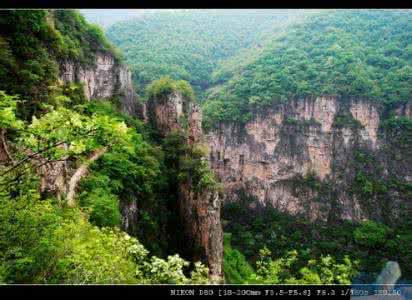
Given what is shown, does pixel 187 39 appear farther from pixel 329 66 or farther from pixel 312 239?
pixel 312 239

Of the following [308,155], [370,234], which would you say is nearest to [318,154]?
[308,155]

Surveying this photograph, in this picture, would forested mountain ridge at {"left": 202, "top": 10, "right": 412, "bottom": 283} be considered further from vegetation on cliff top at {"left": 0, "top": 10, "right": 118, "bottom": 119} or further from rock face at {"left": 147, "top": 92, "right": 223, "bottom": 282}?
vegetation on cliff top at {"left": 0, "top": 10, "right": 118, "bottom": 119}

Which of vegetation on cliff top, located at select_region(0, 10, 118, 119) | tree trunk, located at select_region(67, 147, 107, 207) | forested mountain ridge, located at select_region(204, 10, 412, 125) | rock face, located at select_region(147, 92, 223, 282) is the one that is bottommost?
rock face, located at select_region(147, 92, 223, 282)

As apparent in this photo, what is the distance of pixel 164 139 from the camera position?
1698 centimetres

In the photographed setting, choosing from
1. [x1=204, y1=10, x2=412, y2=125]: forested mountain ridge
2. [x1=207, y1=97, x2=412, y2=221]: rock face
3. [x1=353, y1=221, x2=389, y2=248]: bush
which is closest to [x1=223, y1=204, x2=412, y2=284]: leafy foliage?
[x1=353, y1=221, x2=389, y2=248]: bush

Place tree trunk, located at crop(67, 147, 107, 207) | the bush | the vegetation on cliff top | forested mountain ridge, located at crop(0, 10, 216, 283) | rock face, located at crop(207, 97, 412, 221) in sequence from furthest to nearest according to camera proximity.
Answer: rock face, located at crop(207, 97, 412, 221)
the bush
the vegetation on cliff top
tree trunk, located at crop(67, 147, 107, 207)
forested mountain ridge, located at crop(0, 10, 216, 283)

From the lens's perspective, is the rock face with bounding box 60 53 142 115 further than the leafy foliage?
No

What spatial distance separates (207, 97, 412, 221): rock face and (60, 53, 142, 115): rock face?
14511mm

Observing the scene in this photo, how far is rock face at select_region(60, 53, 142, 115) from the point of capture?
51.6 ft

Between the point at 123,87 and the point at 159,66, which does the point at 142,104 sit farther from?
the point at 159,66

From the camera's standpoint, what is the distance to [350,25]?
149ft

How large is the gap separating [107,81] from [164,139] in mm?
4957

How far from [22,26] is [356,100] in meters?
32.4

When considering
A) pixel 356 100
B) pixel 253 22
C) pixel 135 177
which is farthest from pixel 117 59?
pixel 253 22
